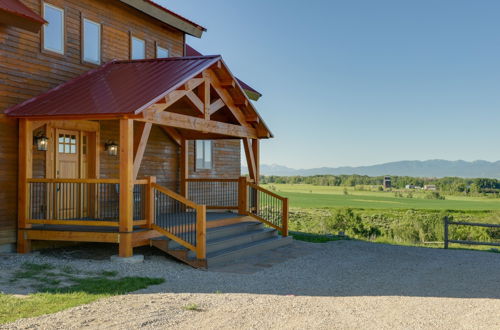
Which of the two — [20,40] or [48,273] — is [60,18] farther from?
[48,273]

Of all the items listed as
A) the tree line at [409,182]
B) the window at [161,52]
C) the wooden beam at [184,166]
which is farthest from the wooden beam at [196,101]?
the tree line at [409,182]

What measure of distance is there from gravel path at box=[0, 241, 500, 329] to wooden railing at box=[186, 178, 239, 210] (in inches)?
230

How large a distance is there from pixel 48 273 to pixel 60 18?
21.0ft

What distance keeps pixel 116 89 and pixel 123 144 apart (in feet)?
5.57

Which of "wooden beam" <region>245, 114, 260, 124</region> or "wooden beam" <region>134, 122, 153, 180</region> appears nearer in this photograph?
"wooden beam" <region>134, 122, 153, 180</region>

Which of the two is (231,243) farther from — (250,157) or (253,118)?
(253,118)

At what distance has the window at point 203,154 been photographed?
56.4 ft

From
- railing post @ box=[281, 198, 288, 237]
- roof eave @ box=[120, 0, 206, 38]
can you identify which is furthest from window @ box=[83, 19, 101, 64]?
railing post @ box=[281, 198, 288, 237]

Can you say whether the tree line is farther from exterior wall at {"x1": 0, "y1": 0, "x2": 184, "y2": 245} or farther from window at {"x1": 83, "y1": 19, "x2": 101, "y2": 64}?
window at {"x1": 83, "y1": 19, "x2": 101, "y2": 64}

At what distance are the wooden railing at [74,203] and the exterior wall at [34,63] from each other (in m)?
0.44

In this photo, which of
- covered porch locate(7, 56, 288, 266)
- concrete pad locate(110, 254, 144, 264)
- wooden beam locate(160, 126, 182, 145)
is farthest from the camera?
wooden beam locate(160, 126, 182, 145)

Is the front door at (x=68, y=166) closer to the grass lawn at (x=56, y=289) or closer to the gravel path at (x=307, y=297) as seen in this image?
the gravel path at (x=307, y=297)

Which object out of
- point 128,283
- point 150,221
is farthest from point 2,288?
point 150,221

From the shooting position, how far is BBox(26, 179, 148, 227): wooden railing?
10.1m
